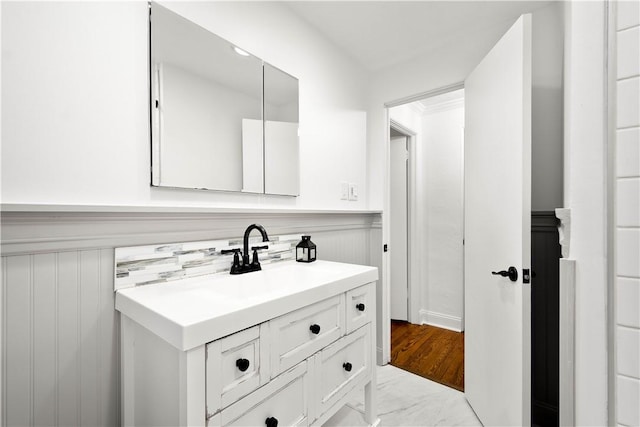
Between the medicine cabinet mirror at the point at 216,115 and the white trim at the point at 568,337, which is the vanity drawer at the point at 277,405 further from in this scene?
the medicine cabinet mirror at the point at 216,115

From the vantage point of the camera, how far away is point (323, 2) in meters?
1.64

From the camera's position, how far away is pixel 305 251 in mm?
1607

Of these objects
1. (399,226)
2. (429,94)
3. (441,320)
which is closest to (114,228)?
(429,94)

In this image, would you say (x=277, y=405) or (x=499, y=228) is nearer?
(x=277, y=405)

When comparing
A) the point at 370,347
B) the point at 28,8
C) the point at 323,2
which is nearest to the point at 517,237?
the point at 370,347

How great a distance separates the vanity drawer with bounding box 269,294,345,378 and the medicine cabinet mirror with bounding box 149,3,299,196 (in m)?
0.70

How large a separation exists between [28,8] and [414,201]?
2953 mm

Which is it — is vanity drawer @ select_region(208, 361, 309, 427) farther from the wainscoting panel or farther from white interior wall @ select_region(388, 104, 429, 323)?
white interior wall @ select_region(388, 104, 429, 323)

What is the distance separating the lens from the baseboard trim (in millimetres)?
2871

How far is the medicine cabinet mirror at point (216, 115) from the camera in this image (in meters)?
1.14

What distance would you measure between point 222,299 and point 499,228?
1.37 m

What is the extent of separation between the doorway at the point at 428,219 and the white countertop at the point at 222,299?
1.84m

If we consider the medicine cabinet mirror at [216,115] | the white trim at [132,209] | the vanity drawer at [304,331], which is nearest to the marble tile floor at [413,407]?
the vanity drawer at [304,331]

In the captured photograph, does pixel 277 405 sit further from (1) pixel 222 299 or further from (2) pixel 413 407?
(2) pixel 413 407
